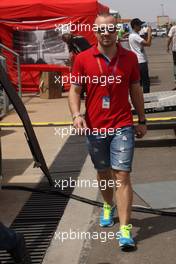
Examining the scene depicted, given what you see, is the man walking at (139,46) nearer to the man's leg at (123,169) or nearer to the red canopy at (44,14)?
the red canopy at (44,14)

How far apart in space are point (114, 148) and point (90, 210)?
119 cm

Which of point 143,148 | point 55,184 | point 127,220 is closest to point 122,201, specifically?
point 127,220

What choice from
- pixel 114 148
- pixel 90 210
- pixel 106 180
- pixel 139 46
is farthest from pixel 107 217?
pixel 139 46

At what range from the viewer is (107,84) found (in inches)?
174

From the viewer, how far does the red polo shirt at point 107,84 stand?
175 inches

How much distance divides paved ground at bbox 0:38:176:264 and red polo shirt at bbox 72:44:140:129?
0.99 meters

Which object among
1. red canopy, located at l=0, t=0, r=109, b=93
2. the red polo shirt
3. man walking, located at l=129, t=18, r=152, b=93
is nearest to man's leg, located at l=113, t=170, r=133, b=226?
the red polo shirt

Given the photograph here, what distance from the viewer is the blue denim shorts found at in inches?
175

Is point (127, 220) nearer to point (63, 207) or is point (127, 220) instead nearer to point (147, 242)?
point (147, 242)

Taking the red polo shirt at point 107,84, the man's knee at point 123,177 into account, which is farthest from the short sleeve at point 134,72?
the man's knee at point 123,177

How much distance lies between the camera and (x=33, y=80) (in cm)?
1642

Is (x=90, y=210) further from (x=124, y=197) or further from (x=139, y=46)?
(x=139, y=46)

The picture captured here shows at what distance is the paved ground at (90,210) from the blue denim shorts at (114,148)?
65 centimetres

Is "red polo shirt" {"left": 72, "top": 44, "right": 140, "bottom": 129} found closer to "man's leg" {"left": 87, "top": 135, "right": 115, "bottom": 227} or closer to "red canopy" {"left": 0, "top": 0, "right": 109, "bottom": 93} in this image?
"man's leg" {"left": 87, "top": 135, "right": 115, "bottom": 227}
